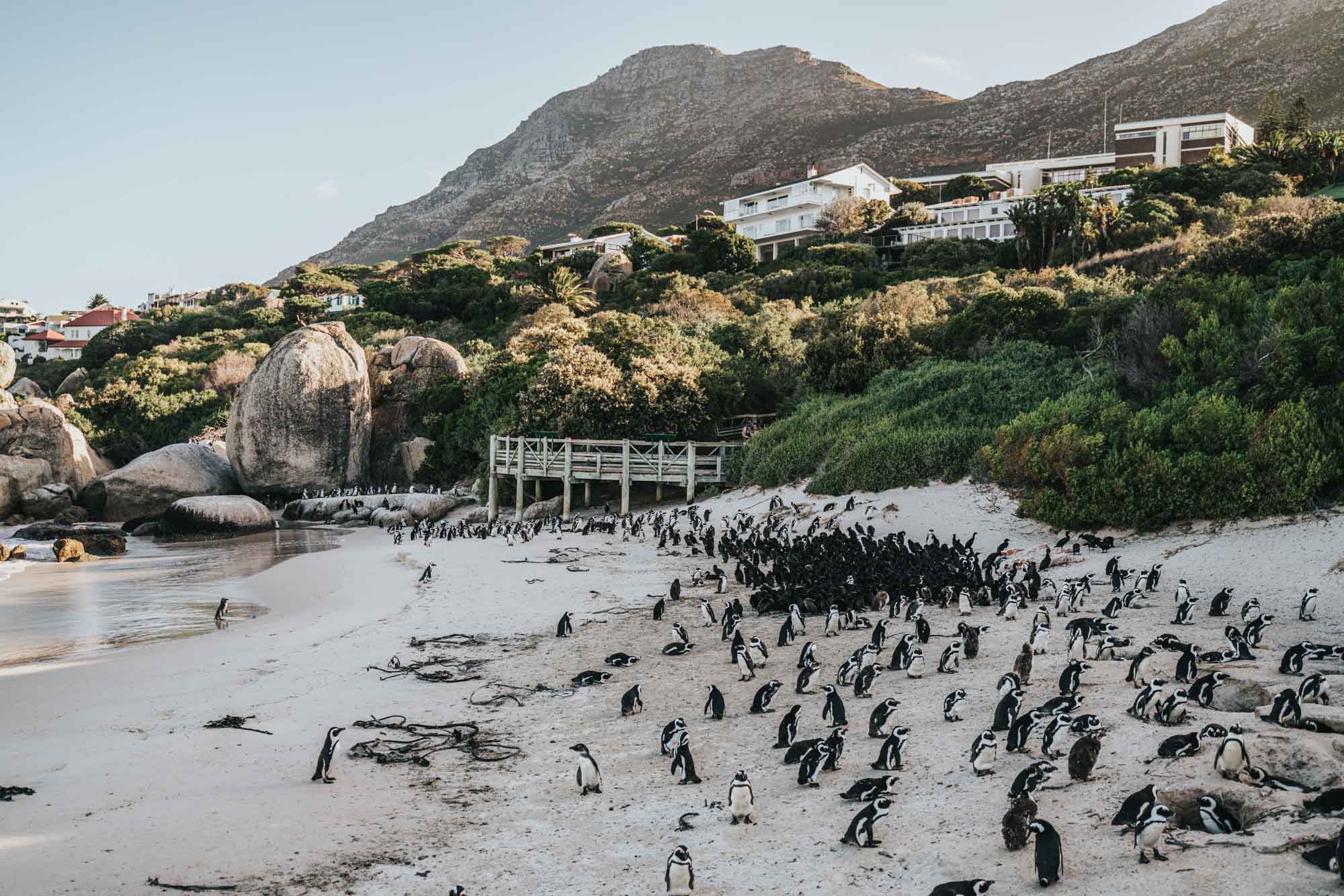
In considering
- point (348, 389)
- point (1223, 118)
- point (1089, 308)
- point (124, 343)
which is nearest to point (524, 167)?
point (124, 343)

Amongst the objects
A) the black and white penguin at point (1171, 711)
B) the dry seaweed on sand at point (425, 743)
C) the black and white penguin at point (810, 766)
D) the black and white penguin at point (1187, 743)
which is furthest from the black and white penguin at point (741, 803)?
the black and white penguin at point (1171, 711)

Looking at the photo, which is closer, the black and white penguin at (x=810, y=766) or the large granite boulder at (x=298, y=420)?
the black and white penguin at (x=810, y=766)

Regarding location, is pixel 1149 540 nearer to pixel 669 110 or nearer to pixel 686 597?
pixel 686 597

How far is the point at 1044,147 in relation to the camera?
10688 cm

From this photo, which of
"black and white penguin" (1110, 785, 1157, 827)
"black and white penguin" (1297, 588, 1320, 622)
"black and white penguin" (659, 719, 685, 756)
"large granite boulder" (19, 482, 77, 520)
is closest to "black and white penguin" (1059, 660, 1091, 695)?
"black and white penguin" (1110, 785, 1157, 827)

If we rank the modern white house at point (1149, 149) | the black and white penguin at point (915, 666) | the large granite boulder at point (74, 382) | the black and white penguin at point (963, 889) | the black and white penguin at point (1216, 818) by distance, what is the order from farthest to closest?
the modern white house at point (1149, 149) < the large granite boulder at point (74, 382) < the black and white penguin at point (915, 666) < the black and white penguin at point (1216, 818) < the black and white penguin at point (963, 889)

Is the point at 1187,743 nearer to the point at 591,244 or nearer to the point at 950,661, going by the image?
the point at 950,661

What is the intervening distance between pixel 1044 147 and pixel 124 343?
95577 mm

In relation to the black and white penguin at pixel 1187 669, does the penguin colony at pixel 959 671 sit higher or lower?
lower

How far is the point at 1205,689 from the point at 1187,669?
2.84ft

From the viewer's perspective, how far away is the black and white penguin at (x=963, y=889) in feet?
15.6

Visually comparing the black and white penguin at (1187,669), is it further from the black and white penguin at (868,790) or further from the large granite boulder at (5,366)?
the large granite boulder at (5,366)

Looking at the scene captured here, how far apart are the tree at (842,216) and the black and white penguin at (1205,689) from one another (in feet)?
193

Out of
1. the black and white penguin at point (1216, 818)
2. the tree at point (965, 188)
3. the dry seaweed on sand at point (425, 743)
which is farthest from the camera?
the tree at point (965, 188)
